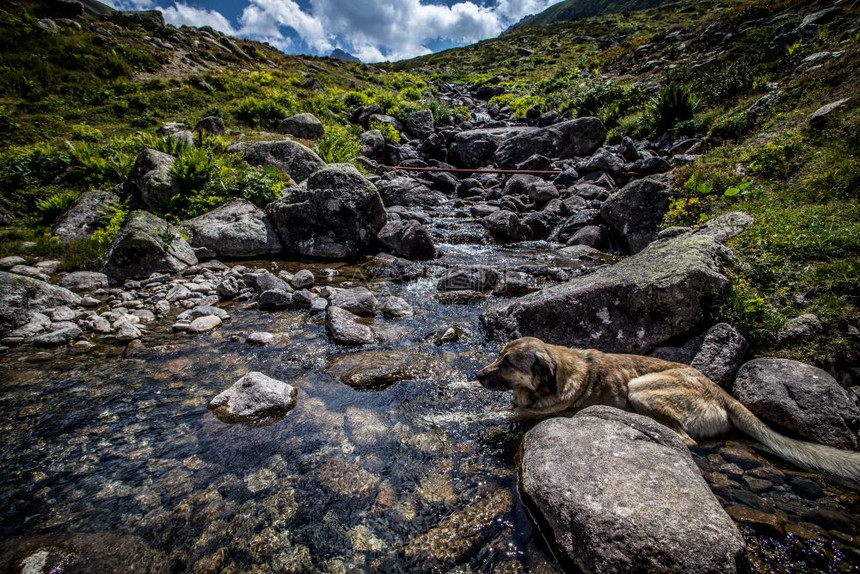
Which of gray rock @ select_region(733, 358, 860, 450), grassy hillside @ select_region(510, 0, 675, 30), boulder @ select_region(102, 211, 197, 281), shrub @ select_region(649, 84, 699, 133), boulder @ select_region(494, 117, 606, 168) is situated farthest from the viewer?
grassy hillside @ select_region(510, 0, 675, 30)

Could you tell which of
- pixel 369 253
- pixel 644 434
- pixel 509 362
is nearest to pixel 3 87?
pixel 369 253

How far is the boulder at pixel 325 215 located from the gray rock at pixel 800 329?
904 cm

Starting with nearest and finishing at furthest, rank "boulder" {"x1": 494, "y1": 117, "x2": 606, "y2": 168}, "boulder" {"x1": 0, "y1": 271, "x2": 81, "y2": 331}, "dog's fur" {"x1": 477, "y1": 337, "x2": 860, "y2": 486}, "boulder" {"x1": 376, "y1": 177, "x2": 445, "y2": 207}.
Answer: "dog's fur" {"x1": 477, "y1": 337, "x2": 860, "y2": 486} → "boulder" {"x1": 0, "y1": 271, "x2": 81, "y2": 331} → "boulder" {"x1": 376, "y1": 177, "x2": 445, "y2": 207} → "boulder" {"x1": 494, "y1": 117, "x2": 606, "y2": 168}

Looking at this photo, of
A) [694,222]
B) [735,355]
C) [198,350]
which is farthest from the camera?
[694,222]

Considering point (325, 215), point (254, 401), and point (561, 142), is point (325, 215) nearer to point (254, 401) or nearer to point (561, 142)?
point (254, 401)

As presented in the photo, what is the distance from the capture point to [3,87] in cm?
1567

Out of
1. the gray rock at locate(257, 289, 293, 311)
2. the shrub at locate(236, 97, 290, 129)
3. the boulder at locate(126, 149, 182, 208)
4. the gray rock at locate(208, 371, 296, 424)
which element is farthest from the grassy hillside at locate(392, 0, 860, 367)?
the shrub at locate(236, 97, 290, 129)

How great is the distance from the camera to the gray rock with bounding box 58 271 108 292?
6887mm

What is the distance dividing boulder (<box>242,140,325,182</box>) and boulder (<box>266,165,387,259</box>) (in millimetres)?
3861

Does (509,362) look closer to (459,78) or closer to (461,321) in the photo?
(461,321)

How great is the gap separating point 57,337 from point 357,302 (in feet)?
15.1

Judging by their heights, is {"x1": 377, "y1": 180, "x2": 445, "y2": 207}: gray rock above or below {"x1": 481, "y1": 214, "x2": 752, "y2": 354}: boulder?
above

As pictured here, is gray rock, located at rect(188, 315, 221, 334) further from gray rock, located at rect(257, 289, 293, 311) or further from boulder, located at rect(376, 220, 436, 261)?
boulder, located at rect(376, 220, 436, 261)

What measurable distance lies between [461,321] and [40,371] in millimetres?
6262
